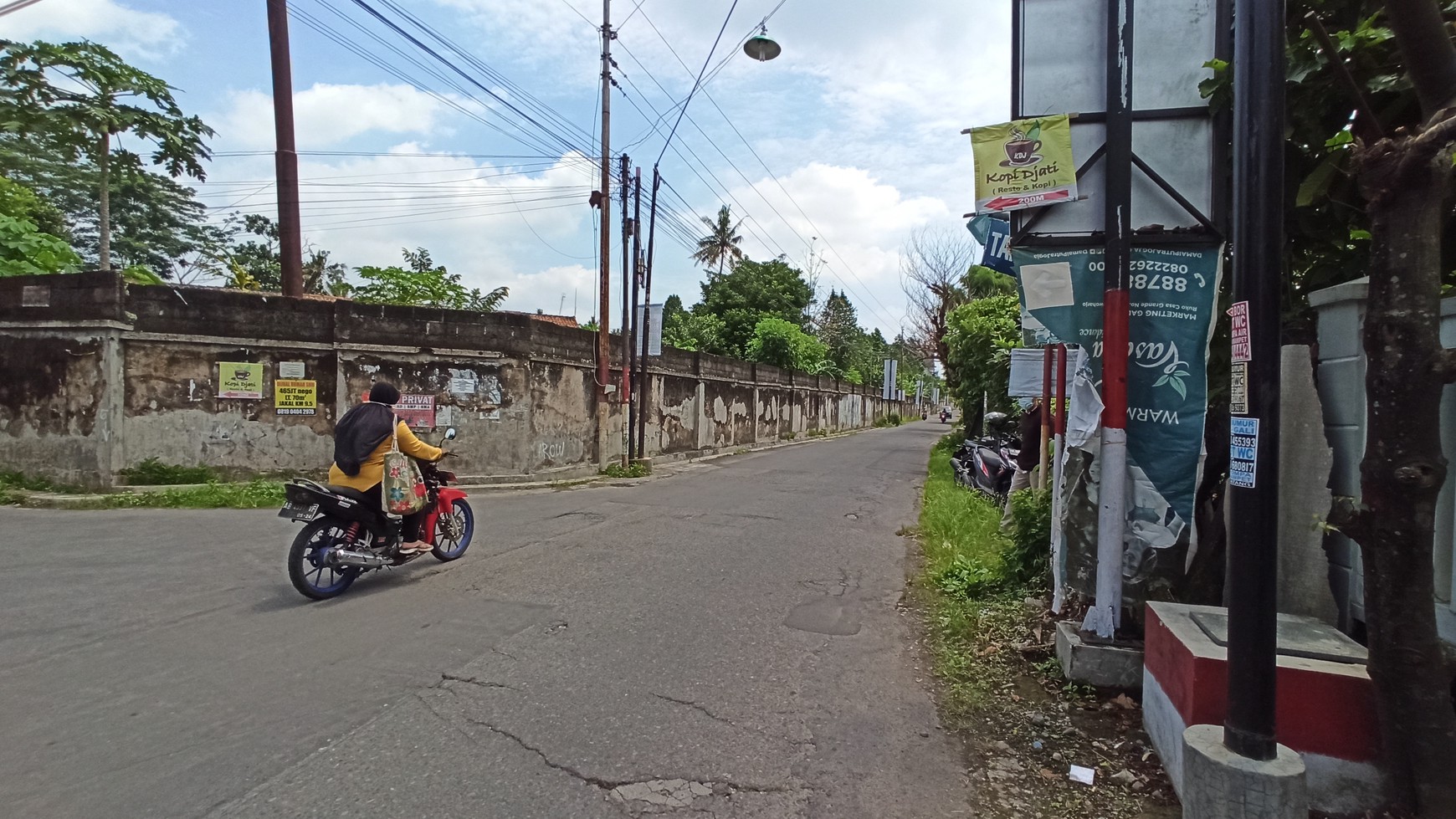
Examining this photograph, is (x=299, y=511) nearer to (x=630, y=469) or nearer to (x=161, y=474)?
(x=161, y=474)

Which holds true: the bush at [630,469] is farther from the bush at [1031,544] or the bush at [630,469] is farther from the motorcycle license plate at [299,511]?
the bush at [1031,544]

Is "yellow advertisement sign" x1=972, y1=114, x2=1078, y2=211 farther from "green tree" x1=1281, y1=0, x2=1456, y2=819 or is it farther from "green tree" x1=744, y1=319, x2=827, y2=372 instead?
"green tree" x1=744, y1=319, x2=827, y2=372

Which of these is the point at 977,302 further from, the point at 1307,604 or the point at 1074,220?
the point at 1307,604

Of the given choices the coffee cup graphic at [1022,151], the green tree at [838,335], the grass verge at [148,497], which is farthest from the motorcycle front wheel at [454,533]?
the green tree at [838,335]

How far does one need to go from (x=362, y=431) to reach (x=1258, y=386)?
5.97 m

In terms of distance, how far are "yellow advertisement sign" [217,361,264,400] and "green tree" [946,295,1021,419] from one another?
12.0 meters

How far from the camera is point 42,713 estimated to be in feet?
12.2

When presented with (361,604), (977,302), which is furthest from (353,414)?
(977,302)

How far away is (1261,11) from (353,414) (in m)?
6.29

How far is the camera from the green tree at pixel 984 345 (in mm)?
13078

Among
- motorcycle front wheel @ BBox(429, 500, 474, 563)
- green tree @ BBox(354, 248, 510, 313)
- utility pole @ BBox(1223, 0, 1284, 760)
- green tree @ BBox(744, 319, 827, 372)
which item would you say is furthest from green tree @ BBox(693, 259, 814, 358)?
utility pole @ BBox(1223, 0, 1284, 760)

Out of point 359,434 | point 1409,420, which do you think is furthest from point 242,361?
point 1409,420

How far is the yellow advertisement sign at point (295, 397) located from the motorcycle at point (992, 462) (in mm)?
10877

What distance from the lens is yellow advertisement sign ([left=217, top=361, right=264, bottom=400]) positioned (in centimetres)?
1211
